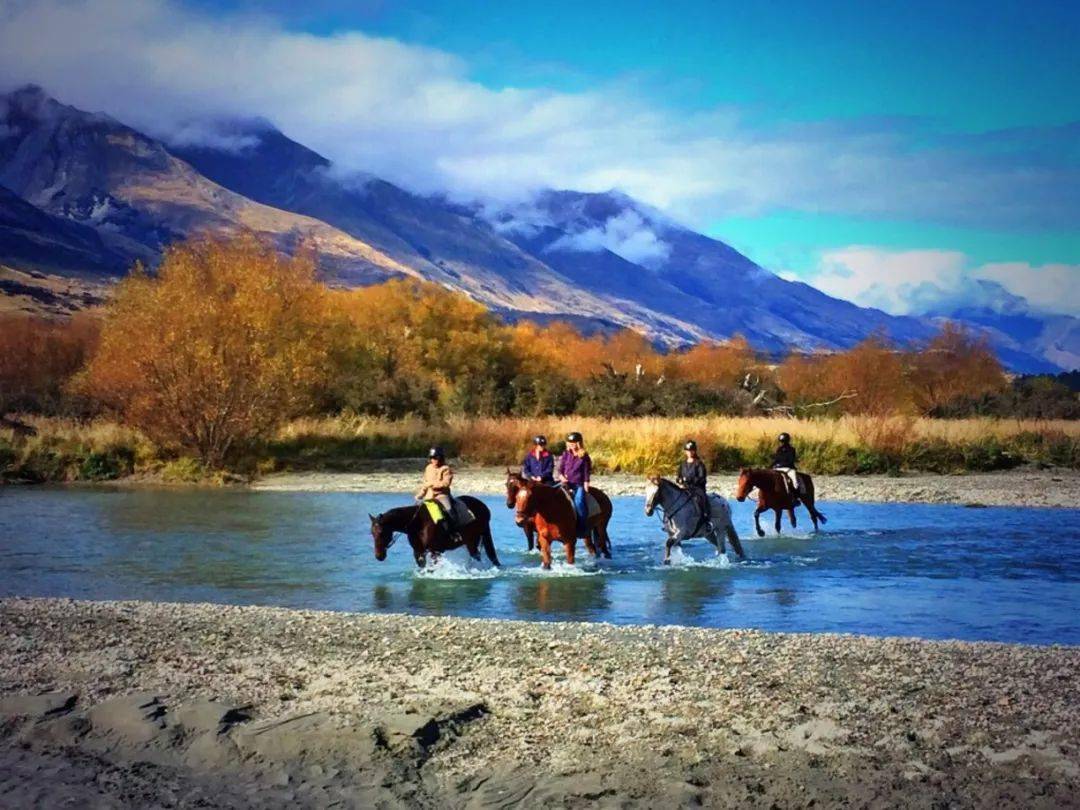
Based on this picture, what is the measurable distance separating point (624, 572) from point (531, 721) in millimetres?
8992

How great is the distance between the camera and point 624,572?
17.0m

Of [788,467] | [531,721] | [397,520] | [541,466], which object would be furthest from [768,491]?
[531,721]

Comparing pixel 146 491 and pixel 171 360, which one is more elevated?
pixel 171 360

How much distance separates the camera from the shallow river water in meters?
13.5

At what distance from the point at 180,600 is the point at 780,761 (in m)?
8.90

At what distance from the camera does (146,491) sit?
98.5 ft

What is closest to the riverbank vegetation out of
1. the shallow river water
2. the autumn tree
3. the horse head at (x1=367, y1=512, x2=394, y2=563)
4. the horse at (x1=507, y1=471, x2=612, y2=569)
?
the shallow river water

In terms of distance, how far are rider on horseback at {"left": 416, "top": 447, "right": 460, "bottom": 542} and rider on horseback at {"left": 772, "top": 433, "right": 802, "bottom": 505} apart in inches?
297

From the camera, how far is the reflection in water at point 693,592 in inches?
534

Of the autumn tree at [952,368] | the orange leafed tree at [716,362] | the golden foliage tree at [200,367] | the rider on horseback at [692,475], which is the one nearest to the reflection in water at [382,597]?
the rider on horseback at [692,475]

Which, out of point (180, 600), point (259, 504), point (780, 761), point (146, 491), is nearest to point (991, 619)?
point (780, 761)

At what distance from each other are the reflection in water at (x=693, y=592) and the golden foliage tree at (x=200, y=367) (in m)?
19.9

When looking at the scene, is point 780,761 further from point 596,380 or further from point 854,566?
point 596,380

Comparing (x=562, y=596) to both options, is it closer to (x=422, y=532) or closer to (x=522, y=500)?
(x=522, y=500)
